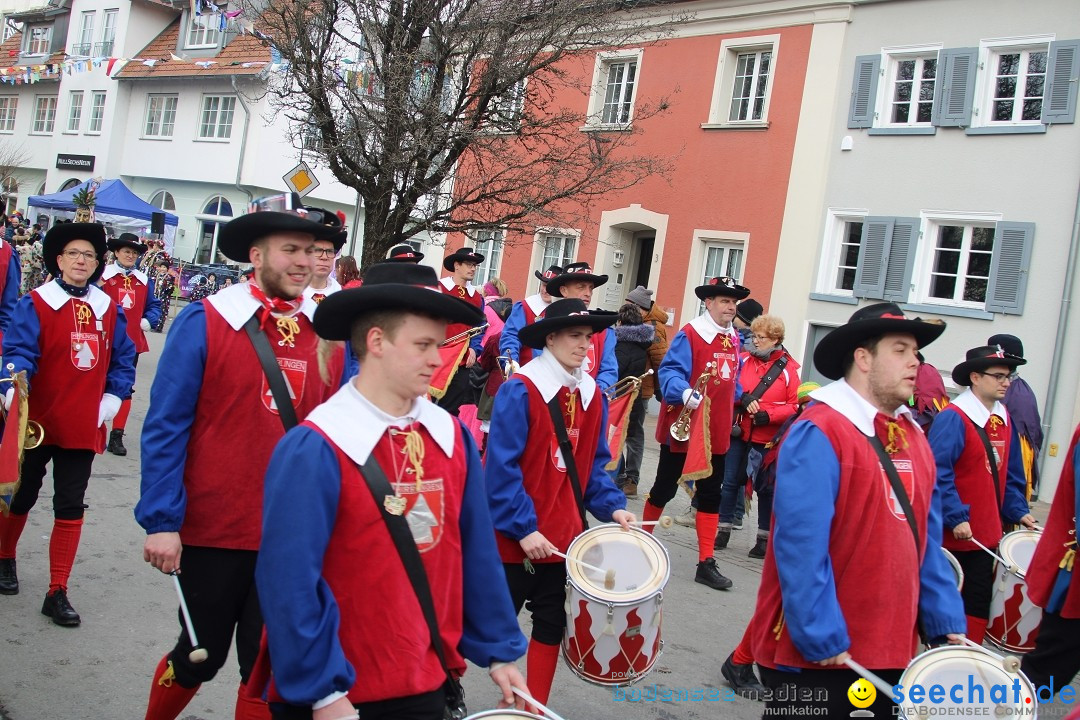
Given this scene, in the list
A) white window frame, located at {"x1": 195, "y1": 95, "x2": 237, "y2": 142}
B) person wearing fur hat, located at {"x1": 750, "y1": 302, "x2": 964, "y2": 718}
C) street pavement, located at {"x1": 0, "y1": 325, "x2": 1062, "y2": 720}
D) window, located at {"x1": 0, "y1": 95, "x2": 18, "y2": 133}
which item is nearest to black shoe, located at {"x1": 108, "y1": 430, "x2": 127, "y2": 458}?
street pavement, located at {"x1": 0, "y1": 325, "x2": 1062, "y2": 720}

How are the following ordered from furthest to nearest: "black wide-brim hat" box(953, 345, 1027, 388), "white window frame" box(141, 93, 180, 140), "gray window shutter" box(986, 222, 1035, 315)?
1. "white window frame" box(141, 93, 180, 140)
2. "gray window shutter" box(986, 222, 1035, 315)
3. "black wide-brim hat" box(953, 345, 1027, 388)

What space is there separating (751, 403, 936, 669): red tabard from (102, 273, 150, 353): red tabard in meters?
7.98

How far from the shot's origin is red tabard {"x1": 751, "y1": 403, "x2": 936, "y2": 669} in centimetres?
322

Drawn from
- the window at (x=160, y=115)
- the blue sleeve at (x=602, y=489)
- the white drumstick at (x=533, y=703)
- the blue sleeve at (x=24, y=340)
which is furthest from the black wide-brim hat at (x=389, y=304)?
Result: the window at (x=160, y=115)

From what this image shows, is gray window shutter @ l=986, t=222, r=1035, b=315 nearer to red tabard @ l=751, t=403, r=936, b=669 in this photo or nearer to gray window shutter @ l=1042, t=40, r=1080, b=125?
gray window shutter @ l=1042, t=40, r=1080, b=125

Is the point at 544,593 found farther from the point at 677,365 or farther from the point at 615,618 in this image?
the point at 677,365

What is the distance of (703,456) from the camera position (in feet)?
23.7

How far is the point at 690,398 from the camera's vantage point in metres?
7.11

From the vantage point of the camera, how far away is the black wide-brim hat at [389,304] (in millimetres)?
2664

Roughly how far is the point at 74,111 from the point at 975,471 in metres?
A: 42.5

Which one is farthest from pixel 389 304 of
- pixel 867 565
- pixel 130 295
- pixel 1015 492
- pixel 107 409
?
pixel 130 295

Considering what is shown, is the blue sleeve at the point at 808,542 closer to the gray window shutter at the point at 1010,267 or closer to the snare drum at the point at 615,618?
the snare drum at the point at 615,618

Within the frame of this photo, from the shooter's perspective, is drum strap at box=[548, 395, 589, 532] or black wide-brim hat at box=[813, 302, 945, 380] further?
drum strap at box=[548, 395, 589, 532]

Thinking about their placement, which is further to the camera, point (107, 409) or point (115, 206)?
point (115, 206)
